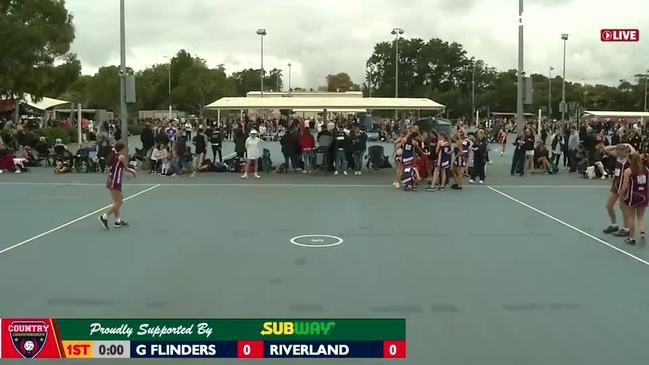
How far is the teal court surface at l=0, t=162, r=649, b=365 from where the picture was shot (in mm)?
6629

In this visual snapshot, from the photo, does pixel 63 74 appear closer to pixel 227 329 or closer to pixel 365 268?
pixel 365 268

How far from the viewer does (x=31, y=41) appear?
35.3 metres

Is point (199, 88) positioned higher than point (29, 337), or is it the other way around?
point (199, 88)

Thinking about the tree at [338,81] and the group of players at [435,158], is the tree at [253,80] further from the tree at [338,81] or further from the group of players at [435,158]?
the group of players at [435,158]

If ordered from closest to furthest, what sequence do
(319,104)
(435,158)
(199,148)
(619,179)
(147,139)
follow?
(619,179) → (435,158) → (199,148) → (147,139) → (319,104)

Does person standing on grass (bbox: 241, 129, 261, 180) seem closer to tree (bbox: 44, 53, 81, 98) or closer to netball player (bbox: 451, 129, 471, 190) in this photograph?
netball player (bbox: 451, 129, 471, 190)

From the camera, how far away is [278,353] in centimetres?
574

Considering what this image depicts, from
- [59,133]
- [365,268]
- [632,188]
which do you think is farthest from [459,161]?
[59,133]

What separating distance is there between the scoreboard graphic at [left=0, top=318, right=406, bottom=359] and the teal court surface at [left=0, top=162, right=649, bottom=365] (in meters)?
0.16

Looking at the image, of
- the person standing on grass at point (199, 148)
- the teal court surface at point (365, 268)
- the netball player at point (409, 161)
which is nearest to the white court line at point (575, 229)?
the teal court surface at point (365, 268)

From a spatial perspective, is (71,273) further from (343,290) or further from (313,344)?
(313,344)

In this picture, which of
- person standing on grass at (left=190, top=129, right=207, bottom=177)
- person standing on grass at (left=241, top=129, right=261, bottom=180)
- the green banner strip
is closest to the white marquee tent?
person standing on grass at (left=190, top=129, right=207, bottom=177)

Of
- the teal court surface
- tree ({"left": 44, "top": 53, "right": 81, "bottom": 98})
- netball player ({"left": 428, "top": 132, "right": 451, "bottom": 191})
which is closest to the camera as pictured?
the teal court surface

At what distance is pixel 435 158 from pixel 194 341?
619 inches
